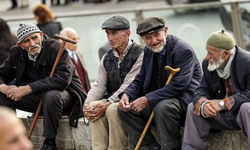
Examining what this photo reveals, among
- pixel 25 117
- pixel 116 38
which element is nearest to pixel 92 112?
pixel 116 38

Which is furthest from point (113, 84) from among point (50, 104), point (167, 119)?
point (167, 119)

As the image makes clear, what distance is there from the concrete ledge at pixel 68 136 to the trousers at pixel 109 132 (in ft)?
1.59

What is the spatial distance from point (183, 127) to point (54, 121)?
136 centimetres

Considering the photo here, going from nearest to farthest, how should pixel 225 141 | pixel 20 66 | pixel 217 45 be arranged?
pixel 217 45
pixel 225 141
pixel 20 66

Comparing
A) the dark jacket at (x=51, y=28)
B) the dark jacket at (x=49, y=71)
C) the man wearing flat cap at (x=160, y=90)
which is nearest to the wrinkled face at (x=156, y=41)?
the man wearing flat cap at (x=160, y=90)

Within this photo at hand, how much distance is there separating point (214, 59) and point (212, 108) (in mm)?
412

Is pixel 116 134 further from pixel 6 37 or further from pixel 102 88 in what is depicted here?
pixel 6 37

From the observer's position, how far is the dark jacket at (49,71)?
6715 mm

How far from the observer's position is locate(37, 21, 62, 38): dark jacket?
1059 centimetres

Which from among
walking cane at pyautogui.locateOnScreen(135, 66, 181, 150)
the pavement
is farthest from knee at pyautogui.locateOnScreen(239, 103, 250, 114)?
the pavement

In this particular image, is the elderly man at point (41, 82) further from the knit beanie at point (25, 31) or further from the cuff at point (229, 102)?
the cuff at point (229, 102)

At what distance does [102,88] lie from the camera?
6.68 metres

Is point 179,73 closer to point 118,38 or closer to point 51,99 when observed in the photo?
point 118,38

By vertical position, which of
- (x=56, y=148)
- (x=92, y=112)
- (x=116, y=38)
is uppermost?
(x=116, y=38)
